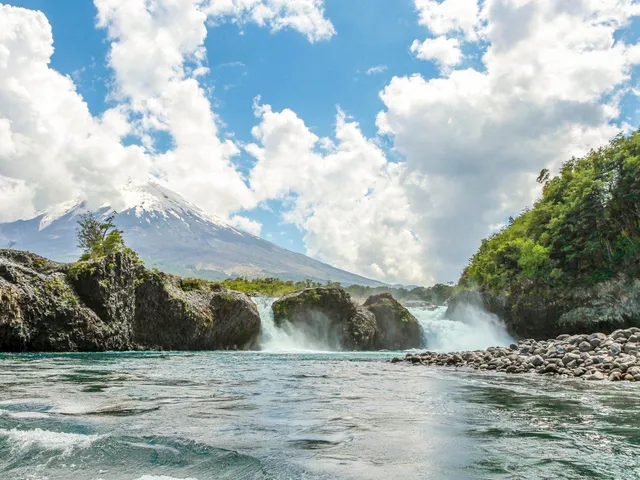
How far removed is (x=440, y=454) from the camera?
18.6ft

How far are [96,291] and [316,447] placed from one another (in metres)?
31.5

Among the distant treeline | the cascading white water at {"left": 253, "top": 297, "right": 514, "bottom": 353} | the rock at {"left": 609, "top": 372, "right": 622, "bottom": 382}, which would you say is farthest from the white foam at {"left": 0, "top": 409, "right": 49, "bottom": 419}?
the distant treeline

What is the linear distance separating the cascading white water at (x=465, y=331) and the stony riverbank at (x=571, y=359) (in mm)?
29012

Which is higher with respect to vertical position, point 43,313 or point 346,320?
point 346,320

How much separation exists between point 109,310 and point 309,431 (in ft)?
102

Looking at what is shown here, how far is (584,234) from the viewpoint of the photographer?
44.7 meters

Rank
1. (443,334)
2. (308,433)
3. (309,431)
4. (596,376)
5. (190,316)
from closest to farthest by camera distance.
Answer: (308,433) < (309,431) < (596,376) < (190,316) < (443,334)

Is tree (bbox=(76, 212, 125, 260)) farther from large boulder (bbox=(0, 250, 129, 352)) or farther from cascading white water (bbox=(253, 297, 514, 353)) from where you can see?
large boulder (bbox=(0, 250, 129, 352))

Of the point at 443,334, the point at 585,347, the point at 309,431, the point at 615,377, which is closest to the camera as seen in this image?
the point at 309,431

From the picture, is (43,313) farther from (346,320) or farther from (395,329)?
(395,329)

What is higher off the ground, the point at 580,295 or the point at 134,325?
the point at 580,295

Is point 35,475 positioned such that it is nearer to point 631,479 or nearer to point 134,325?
point 631,479

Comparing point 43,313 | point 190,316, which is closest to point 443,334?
point 190,316

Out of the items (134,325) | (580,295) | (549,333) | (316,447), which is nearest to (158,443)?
(316,447)
